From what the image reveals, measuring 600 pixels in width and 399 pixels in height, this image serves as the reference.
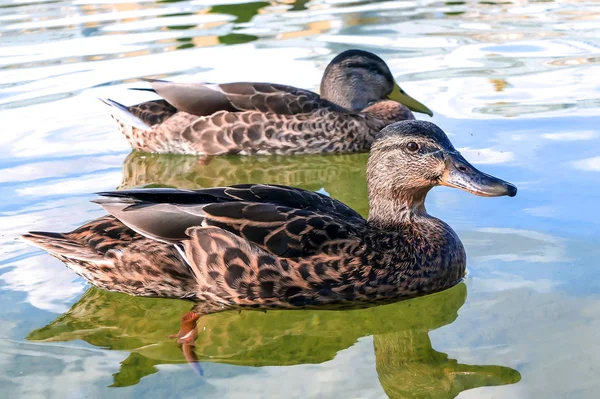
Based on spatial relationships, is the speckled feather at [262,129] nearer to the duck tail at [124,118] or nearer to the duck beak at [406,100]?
the duck tail at [124,118]

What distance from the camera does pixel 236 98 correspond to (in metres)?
8.83

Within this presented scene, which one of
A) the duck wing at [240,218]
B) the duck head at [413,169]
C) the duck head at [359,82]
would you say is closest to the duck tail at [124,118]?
the duck head at [359,82]

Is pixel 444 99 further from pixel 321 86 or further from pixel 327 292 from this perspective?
pixel 327 292

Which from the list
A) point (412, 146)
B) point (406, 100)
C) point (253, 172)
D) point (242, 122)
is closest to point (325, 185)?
point (253, 172)

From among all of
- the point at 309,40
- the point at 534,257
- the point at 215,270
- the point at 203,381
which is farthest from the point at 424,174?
the point at 309,40

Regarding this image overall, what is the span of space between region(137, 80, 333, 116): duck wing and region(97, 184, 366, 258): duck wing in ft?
11.1

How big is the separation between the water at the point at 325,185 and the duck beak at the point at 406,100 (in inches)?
8.4

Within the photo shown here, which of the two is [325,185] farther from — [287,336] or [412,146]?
[287,336]

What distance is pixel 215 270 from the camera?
528 cm

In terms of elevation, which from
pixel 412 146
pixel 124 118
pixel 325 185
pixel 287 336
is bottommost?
pixel 325 185

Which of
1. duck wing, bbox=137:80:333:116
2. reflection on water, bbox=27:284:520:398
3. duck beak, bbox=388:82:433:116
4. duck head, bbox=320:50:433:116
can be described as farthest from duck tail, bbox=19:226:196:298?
duck head, bbox=320:50:433:116

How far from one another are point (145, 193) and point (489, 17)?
8744mm

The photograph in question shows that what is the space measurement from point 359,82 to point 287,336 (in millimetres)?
4828

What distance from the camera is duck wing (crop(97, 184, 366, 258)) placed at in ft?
17.1
